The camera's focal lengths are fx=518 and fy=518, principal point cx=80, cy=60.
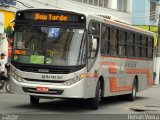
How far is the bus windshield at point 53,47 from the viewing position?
1620 centimetres

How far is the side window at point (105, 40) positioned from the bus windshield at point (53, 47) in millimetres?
1787

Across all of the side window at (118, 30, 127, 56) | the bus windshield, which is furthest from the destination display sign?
the side window at (118, 30, 127, 56)

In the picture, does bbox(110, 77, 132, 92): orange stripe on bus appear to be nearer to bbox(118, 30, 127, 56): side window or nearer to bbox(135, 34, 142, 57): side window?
bbox(118, 30, 127, 56): side window

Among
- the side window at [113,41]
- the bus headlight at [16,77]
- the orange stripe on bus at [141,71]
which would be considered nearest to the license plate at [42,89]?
the bus headlight at [16,77]

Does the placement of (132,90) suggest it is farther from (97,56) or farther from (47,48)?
(47,48)

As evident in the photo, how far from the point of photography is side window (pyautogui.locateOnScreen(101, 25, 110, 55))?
18.1 meters

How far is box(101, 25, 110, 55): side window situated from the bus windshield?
179 centimetres

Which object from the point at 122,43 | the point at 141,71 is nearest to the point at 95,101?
the point at 122,43

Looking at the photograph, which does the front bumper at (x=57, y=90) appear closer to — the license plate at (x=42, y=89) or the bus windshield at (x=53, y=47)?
the license plate at (x=42, y=89)

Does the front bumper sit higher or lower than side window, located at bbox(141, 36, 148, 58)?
lower

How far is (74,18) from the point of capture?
1652 centimetres

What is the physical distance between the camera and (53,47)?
16.3 meters

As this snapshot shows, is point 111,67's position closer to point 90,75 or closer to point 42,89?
point 90,75

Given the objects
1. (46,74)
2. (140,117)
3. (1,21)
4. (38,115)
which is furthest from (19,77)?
(1,21)
